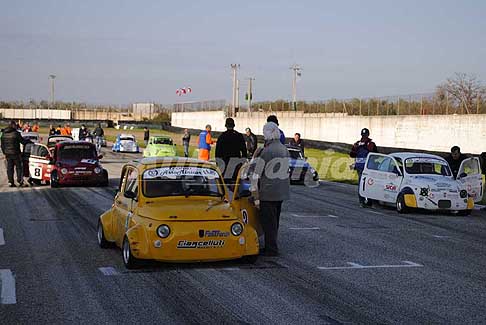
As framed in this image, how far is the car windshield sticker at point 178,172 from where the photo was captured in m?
10.8

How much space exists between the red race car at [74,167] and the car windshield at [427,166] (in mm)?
10121

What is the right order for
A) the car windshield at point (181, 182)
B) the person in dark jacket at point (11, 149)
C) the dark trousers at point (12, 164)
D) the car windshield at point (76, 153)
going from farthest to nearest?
the car windshield at point (76, 153) < the dark trousers at point (12, 164) < the person in dark jacket at point (11, 149) < the car windshield at point (181, 182)

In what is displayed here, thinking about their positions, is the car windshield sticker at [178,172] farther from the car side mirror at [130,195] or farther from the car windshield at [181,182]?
the car side mirror at [130,195]

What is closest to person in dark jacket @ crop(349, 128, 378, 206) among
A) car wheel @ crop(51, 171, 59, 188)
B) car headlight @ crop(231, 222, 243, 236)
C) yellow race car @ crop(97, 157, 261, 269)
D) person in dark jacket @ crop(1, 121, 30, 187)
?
car wheel @ crop(51, 171, 59, 188)

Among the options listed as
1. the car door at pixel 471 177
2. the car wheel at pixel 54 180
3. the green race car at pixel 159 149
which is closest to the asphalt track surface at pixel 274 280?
the car door at pixel 471 177

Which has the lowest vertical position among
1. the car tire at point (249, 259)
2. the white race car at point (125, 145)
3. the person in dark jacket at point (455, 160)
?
the car tire at point (249, 259)

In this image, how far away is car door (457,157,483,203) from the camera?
59.5 ft

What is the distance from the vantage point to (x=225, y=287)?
8.61 meters

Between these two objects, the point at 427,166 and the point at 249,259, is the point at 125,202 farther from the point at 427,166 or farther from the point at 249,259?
the point at 427,166

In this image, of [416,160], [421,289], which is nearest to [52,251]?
[421,289]

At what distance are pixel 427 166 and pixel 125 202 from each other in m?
9.63

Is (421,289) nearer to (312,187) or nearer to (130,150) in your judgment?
(312,187)

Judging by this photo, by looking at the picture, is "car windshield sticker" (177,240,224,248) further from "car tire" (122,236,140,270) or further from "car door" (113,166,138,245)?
"car door" (113,166,138,245)

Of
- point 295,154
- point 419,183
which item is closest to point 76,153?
point 295,154
